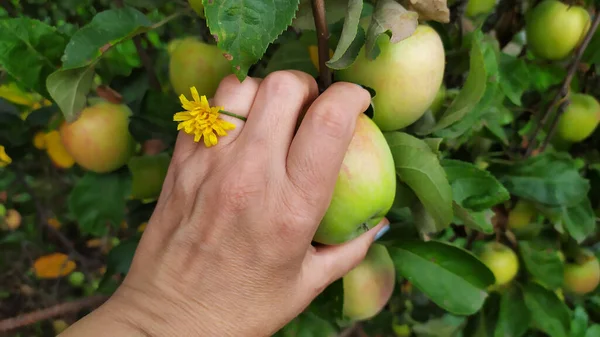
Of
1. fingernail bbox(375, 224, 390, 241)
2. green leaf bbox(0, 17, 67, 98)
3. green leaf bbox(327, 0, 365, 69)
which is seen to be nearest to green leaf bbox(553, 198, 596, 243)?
fingernail bbox(375, 224, 390, 241)

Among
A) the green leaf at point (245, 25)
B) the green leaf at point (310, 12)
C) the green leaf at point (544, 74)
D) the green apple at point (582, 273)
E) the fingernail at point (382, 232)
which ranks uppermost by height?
the green leaf at point (245, 25)

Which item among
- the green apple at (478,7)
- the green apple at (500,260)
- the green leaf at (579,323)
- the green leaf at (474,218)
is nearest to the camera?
the green leaf at (474,218)

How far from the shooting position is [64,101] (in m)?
0.50

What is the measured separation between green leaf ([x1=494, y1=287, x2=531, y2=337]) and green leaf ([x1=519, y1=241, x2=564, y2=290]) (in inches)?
2.2

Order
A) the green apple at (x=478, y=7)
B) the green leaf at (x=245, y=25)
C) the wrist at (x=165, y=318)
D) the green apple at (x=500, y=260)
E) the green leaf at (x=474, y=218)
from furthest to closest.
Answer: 1. the green apple at (x=500, y=260)
2. the green apple at (x=478, y=7)
3. the green leaf at (x=474, y=218)
4. the wrist at (x=165, y=318)
5. the green leaf at (x=245, y=25)

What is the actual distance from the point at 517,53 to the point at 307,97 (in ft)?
1.97

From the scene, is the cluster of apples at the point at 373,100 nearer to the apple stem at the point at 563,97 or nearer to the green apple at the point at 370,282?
the green apple at the point at 370,282

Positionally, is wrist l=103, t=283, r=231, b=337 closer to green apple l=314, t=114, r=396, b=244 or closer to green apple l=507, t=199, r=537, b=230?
green apple l=314, t=114, r=396, b=244

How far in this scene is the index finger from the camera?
43 centimetres

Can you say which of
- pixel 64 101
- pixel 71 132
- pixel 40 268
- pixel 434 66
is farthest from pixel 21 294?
pixel 434 66

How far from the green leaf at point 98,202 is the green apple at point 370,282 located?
1.06ft

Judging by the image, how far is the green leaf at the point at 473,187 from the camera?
1.93ft

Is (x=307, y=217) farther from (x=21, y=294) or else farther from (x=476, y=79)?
(x=21, y=294)

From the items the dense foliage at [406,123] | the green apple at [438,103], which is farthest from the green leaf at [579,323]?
the green apple at [438,103]
